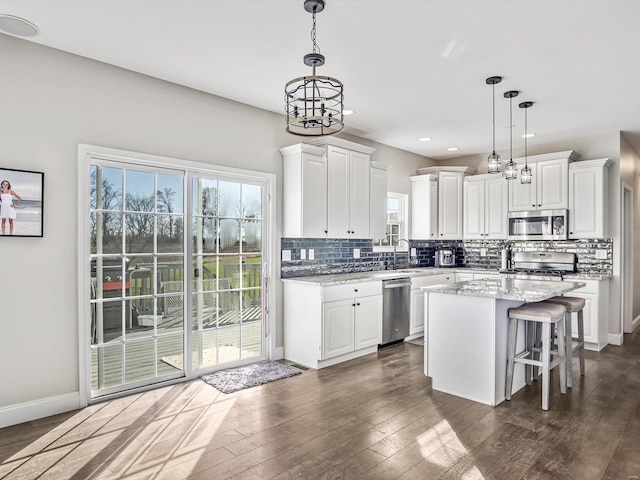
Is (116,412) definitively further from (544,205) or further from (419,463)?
(544,205)

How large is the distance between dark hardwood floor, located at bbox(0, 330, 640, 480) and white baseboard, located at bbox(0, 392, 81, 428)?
0.07 meters

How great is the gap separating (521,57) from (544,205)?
3.05 m

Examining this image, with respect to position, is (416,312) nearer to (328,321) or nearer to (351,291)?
(351,291)

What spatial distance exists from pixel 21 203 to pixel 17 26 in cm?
116

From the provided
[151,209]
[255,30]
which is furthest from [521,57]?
[151,209]

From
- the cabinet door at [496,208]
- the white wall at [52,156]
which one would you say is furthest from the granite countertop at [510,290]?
the white wall at [52,156]

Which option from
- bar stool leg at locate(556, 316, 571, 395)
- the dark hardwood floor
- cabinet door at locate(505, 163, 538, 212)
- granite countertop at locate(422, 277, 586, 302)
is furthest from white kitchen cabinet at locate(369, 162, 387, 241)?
A: bar stool leg at locate(556, 316, 571, 395)

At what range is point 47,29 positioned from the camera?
2805 mm

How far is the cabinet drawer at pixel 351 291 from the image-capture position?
4.32 metres

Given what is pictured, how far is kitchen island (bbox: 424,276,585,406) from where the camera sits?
333 centimetres

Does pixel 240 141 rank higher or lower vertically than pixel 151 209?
higher

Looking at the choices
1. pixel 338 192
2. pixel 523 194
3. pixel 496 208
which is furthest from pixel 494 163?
pixel 496 208

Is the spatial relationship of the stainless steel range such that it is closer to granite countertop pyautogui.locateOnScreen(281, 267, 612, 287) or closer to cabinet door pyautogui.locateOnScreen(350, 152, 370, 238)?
granite countertop pyautogui.locateOnScreen(281, 267, 612, 287)

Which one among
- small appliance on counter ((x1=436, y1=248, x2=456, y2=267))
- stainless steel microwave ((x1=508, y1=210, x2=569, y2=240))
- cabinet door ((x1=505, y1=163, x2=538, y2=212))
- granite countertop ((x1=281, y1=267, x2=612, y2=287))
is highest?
cabinet door ((x1=505, y1=163, x2=538, y2=212))
